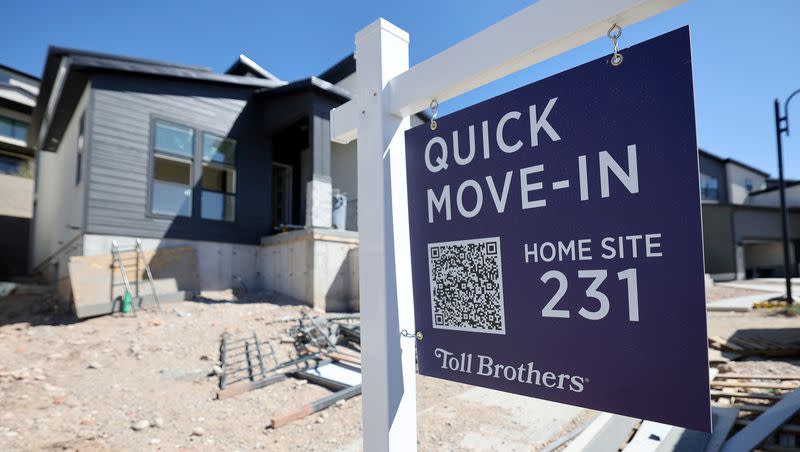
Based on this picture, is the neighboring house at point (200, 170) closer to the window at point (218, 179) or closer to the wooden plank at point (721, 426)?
the window at point (218, 179)

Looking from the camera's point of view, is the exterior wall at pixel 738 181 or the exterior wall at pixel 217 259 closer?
the exterior wall at pixel 217 259

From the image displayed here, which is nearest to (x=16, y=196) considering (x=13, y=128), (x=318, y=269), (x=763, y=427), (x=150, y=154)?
(x=13, y=128)

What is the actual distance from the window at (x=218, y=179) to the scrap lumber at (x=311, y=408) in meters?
8.25

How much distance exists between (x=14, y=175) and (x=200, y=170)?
1734 cm

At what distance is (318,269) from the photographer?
34.0 ft

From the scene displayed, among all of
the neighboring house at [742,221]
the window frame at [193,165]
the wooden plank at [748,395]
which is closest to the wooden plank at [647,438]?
the wooden plank at [748,395]

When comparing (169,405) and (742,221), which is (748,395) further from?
(742,221)

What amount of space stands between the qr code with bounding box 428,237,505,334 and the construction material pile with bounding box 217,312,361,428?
343 centimetres

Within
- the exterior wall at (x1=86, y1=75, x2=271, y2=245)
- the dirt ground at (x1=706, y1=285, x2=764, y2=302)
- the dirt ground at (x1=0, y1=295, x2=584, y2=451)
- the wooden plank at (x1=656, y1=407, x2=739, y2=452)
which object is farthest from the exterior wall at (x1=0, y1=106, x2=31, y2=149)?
the dirt ground at (x1=706, y1=285, x2=764, y2=302)

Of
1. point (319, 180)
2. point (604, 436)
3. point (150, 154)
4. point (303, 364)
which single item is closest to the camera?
point (604, 436)

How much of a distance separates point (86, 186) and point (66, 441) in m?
7.81

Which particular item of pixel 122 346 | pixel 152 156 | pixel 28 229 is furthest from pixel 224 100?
pixel 28 229

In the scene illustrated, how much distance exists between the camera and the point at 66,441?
4.11 metres

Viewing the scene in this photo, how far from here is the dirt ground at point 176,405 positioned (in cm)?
412
